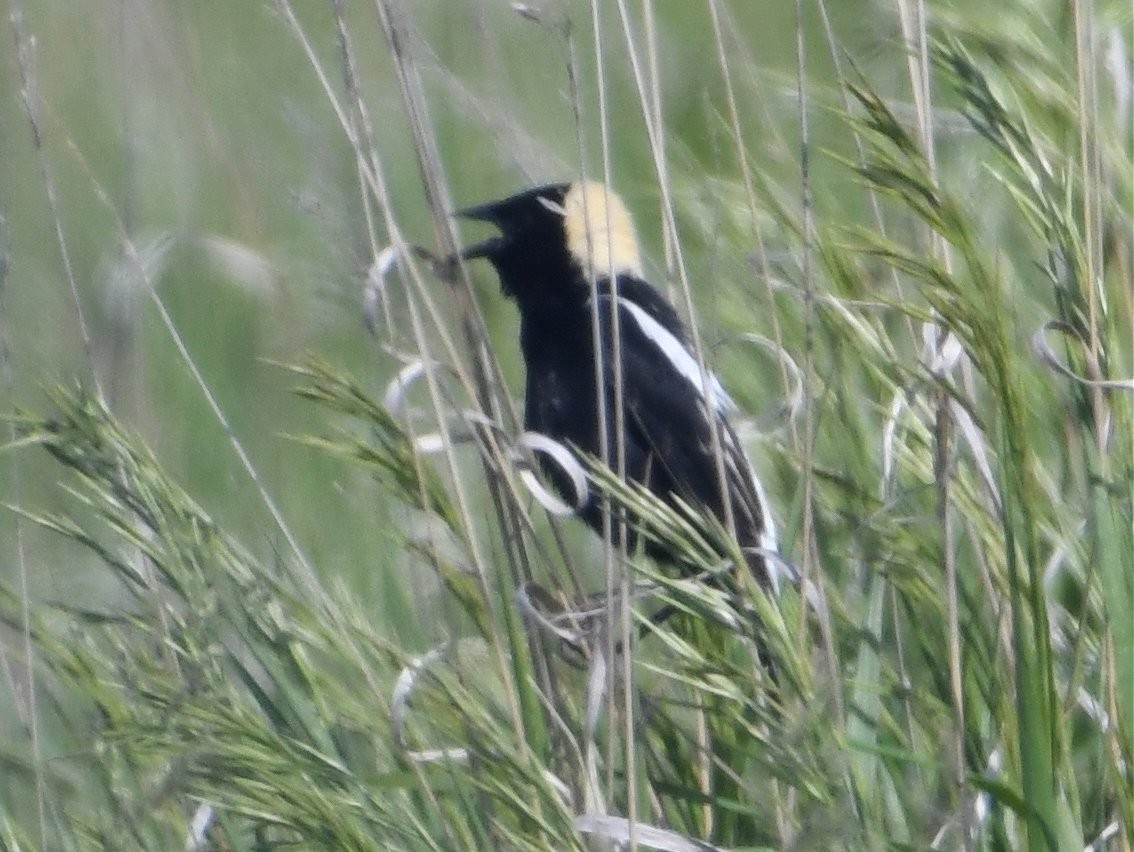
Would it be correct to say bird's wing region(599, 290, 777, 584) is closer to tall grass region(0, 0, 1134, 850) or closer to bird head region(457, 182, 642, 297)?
bird head region(457, 182, 642, 297)

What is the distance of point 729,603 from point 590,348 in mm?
1205

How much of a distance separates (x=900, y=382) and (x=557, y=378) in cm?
95

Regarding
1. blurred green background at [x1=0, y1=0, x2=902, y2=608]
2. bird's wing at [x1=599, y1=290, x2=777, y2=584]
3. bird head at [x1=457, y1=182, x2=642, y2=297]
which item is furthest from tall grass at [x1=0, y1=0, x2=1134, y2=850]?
bird head at [x1=457, y1=182, x2=642, y2=297]

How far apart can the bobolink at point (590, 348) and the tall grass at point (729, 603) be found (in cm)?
45

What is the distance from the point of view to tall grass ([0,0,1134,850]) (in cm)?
113

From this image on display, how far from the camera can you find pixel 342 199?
4.80 feet

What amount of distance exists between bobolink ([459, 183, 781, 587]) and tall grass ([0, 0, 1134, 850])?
45cm

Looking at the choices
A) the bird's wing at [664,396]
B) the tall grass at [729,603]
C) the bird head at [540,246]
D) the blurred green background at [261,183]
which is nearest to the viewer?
the tall grass at [729,603]

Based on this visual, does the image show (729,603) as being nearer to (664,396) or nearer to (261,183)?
(664,396)

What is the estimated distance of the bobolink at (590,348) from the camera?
2.23 m

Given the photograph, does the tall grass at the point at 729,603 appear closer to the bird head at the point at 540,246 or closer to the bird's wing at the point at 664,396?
the bird's wing at the point at 664,396

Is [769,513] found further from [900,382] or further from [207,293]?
[207,293]

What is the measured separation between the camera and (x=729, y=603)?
115cm

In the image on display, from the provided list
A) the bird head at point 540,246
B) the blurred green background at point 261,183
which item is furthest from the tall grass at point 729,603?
the bird head at point 540,246
